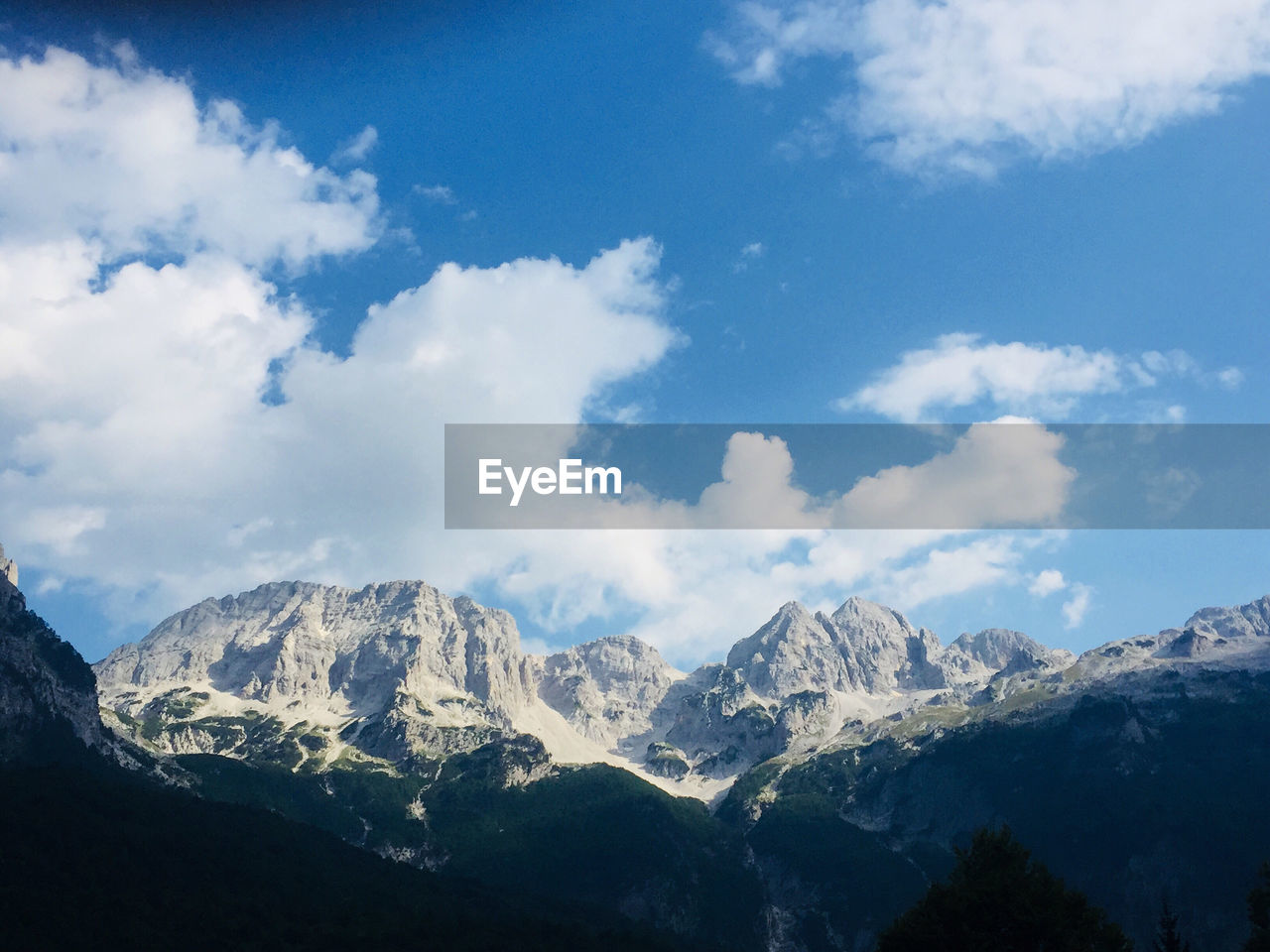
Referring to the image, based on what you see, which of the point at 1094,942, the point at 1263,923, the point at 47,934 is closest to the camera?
the point at 1094,942

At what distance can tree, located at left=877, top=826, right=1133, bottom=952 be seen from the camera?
77375mm

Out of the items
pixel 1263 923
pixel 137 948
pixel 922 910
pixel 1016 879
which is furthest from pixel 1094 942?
pixel 137 948

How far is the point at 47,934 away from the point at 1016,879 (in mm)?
199191

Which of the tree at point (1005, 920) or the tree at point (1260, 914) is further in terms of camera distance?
the tree at point (1260, 914)

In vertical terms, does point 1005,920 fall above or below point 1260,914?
above

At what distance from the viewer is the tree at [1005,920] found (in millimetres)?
77375

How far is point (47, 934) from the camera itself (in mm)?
192000

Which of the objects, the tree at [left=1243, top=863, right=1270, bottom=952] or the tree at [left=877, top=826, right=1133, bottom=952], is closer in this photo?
the tree at [left=877, top=826, right=1133, bottom=952]

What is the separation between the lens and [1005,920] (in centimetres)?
7825

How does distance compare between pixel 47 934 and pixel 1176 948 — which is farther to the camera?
pixel 47 934

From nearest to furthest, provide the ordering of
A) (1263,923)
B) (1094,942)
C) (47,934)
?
(1094,942) < (1263,923) < (47,934)

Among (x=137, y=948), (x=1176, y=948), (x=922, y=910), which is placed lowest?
(x=137, y=948)

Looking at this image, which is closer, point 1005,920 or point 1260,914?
point 1005,920

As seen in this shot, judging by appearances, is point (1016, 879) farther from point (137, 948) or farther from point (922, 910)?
point (137, 948)
